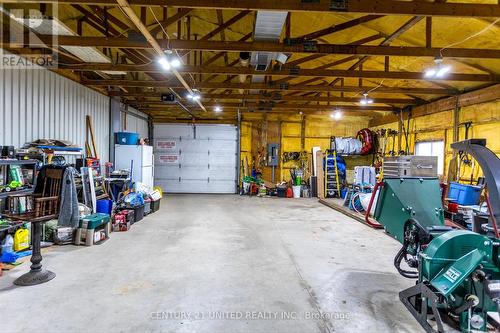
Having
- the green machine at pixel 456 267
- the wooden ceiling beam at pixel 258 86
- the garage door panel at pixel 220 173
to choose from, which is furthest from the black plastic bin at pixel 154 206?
the green machine at pixel 456 267

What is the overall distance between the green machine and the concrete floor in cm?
29

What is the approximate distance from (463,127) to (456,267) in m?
5.76

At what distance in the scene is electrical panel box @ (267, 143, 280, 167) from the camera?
10922mm

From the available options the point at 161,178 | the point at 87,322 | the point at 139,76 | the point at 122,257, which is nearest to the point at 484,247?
the point at 87,322

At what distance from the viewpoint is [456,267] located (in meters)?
2.14

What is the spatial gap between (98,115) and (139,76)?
175cm

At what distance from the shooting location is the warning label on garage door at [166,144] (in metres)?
11.1

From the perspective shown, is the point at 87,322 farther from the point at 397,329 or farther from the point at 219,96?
the point at 219,96

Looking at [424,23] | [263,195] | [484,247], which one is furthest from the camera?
[263,195]

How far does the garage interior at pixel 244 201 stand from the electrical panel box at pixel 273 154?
2.30 meters

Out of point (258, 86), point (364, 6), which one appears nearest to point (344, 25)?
point (364, 6)

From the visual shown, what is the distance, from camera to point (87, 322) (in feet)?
7.61

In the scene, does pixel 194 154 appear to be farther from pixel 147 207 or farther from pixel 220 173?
pixel 147 207

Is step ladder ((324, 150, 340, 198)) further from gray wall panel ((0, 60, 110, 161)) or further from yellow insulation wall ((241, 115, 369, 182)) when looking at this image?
gray wall panel ((0, 60, 110, 161))
